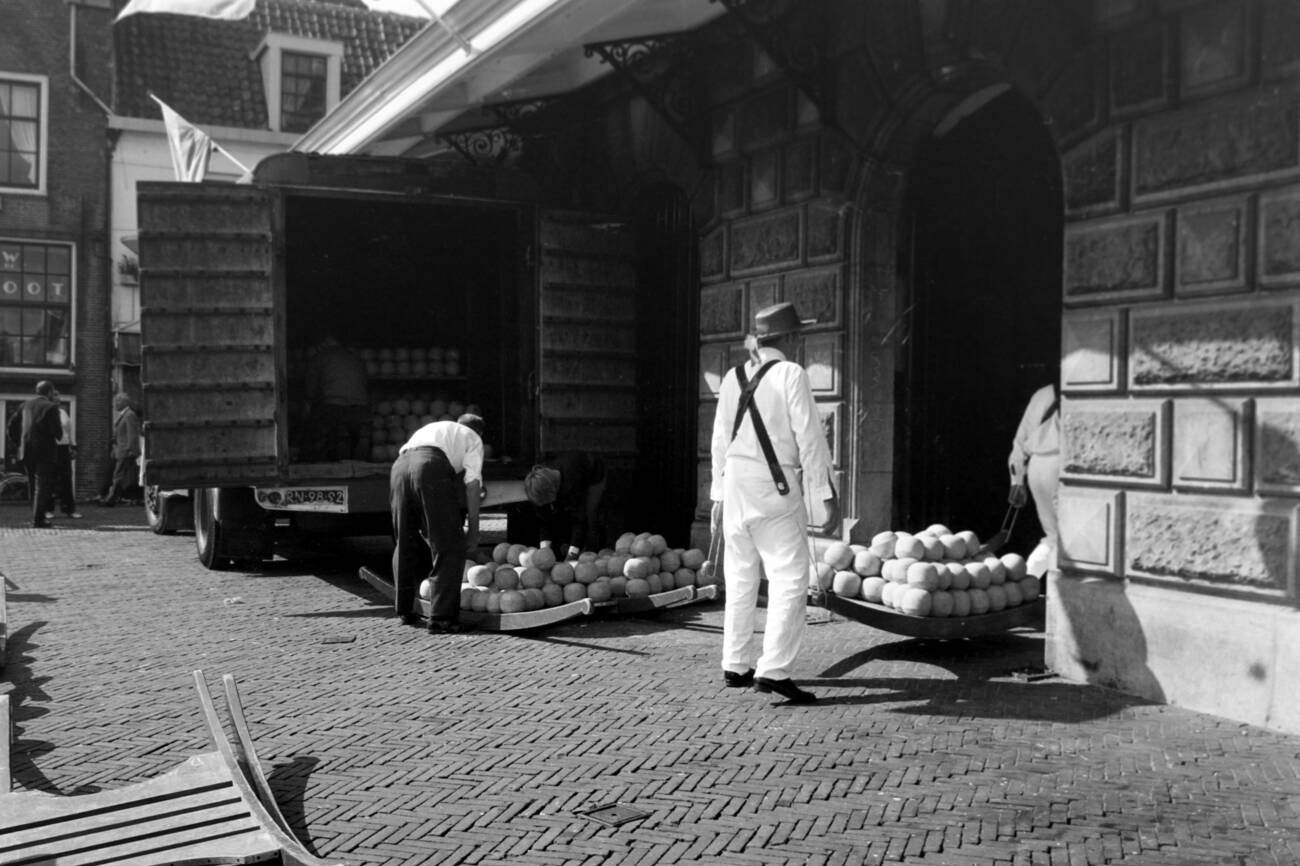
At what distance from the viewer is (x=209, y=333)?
10.3 meters

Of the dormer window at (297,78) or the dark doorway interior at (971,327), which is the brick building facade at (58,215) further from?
the dark doorway interior at (971,327)

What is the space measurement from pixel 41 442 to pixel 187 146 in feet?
16.1

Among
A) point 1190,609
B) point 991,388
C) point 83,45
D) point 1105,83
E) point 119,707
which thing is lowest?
point 119,707

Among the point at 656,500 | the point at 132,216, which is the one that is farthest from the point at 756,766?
the point at 132,216

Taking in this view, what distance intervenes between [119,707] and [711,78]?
23.0 ft

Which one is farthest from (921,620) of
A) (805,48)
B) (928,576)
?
(805,48)

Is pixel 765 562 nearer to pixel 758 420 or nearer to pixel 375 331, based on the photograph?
pixel 758 420

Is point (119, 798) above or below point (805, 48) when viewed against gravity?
below

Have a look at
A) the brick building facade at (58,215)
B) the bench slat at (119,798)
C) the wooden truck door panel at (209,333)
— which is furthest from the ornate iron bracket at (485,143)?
the brick building facade at (58,215)

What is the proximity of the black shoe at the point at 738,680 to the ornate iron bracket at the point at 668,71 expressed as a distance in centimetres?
547

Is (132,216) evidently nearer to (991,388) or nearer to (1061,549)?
(991,388)

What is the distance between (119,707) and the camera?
643 centimetres

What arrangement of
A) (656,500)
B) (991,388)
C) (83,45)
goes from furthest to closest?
(83,45)
(656,500)
(991,388)

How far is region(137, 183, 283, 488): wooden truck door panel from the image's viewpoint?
1015 cm
